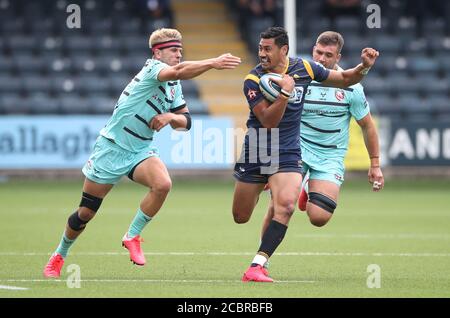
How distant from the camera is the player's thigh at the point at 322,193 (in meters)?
10.6

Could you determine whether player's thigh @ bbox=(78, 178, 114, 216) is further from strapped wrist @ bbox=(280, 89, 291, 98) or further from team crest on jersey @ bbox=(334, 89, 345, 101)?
team crest on jersey @ bbox=(334, 89, 345, 101)

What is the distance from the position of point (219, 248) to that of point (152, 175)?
8.82 ft

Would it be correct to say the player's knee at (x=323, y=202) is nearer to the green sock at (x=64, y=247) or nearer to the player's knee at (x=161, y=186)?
the player's knee at (x=161, y=186)

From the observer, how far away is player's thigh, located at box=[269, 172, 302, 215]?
9.45m

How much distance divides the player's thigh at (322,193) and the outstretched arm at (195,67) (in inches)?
79.7

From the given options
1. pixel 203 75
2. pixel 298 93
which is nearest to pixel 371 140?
pixel 298 93

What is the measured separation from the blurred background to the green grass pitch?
5.69 feet

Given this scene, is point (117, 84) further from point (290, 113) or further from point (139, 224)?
point (290, 113)

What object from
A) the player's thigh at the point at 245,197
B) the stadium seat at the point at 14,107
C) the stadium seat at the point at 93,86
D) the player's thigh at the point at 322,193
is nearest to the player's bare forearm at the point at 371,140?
the player's thigh at the point at 322,193

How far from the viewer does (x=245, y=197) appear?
9.82 metres
